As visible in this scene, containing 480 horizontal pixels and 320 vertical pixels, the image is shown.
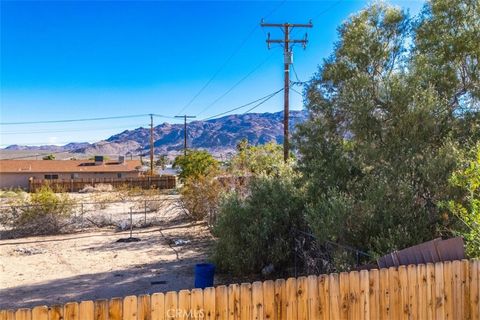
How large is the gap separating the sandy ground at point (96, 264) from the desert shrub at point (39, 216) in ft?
3.10

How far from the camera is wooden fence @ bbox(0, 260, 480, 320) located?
14.6 ft

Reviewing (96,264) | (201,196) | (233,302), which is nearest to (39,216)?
(201,196)

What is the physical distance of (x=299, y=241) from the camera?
10.1 metres

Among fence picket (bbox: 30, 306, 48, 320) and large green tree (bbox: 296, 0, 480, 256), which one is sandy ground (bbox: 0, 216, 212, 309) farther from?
fence picket (bbox: 30, 306, 48, 320)

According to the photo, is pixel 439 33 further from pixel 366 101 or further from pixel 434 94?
pixel 366 101

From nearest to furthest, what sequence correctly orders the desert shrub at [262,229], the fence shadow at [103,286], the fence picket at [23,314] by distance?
1. the fence picket at [23,314]
2. the fence shadow at [103,286]
3. the desert shrub at [262,229]

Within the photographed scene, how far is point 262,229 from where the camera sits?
33.9 ft

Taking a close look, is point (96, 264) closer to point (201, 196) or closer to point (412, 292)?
point (201, 196)

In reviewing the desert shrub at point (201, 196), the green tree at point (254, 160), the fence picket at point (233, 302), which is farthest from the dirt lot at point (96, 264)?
the fence picket at point (233, 302)

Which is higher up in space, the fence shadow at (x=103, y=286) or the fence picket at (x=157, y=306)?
the fence picket at (x=157, y=306)

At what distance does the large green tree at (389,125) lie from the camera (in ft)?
26.3

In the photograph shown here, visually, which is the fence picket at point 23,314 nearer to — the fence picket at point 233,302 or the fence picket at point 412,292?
the fence picket at point 233,302

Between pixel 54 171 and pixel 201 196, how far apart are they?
38.9 metres

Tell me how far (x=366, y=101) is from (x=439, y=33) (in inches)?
101
